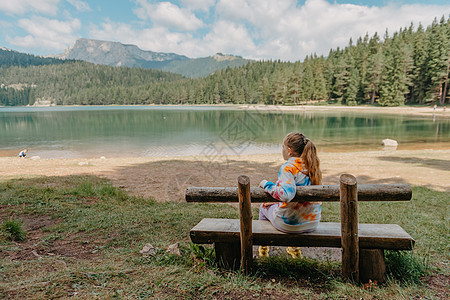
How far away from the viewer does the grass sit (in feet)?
9.59

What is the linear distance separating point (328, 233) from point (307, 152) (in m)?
1.01

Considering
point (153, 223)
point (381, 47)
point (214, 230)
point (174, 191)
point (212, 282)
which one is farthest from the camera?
point (381, 47)

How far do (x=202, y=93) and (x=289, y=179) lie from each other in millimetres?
142766

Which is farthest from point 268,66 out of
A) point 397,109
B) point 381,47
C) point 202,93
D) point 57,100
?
point 57,100

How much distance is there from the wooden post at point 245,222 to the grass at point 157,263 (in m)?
0.19

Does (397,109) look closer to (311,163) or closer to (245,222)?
(311,163)

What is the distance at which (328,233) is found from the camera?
10.6ft

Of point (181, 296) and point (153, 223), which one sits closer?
point (181, 296)

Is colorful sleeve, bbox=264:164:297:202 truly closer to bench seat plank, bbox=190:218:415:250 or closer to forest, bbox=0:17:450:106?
bench seat plank, bbox=190:218:415:250

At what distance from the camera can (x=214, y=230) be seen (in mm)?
3393

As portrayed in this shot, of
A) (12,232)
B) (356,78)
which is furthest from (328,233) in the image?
(356,78)

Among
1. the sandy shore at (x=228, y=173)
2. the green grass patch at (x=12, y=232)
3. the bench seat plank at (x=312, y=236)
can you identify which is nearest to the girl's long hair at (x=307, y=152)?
the bench seat plank at (x=312, y=236)

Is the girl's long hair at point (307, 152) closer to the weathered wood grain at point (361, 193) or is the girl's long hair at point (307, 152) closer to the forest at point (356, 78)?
the weathered wood grain at point (361, 193)

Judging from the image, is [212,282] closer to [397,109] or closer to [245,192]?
[245,192]
